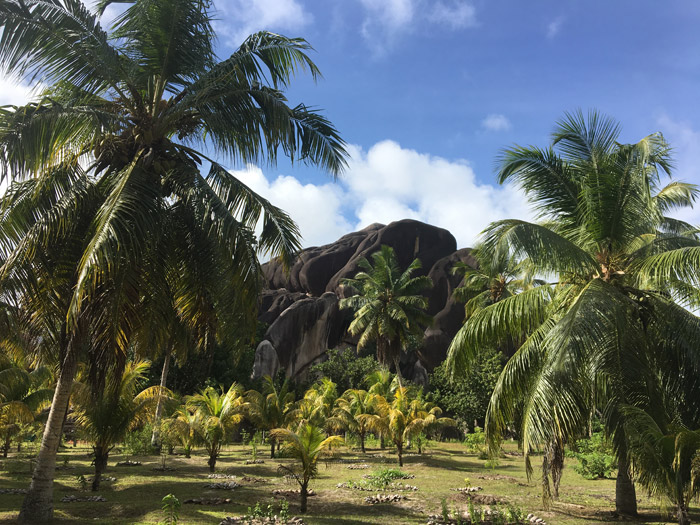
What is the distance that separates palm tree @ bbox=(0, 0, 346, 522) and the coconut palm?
14.2 metres

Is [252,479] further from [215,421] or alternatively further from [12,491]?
[12,491]

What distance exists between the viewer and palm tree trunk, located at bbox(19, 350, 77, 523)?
8.36 metres

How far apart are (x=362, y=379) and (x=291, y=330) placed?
8.29 metres

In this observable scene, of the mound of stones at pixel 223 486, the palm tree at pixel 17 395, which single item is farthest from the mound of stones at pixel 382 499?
the palm tree at pixel 17 395

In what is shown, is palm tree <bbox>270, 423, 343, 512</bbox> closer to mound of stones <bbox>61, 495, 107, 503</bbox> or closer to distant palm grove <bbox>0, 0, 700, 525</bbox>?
distant palm grove <bbox>0, 0, 700, 525</bbox>

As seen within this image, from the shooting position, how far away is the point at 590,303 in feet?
29.0

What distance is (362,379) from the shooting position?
120 ft

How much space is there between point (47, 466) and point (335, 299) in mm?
35640

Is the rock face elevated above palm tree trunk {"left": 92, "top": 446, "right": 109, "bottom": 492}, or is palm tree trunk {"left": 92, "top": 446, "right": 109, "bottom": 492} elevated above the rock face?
the rock face

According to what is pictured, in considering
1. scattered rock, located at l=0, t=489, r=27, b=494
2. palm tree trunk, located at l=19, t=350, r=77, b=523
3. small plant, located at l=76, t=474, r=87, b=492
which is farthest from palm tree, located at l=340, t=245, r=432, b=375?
palm tree trunk, located at l=19, t=350, r=77, b=523

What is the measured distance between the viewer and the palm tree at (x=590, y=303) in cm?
865

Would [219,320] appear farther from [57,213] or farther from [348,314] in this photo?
[348,314]

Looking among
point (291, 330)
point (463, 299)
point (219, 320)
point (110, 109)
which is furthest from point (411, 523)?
point (291, 330)

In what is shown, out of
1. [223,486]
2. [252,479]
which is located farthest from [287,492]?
[252,479]
